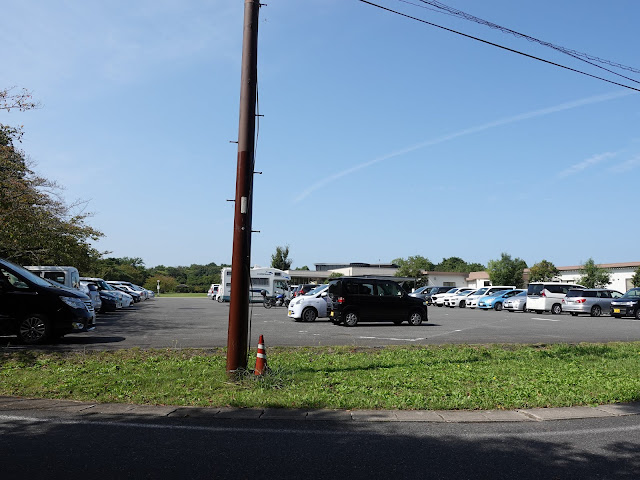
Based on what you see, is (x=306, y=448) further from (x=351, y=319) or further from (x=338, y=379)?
(x=351, y=319)

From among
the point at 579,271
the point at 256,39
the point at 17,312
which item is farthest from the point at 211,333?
the point at 579,271

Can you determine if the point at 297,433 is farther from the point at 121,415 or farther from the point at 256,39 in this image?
the point at 256,39

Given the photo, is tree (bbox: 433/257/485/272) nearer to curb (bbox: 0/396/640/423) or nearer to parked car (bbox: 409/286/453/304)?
parked car (bbox: 409/286/453/304)

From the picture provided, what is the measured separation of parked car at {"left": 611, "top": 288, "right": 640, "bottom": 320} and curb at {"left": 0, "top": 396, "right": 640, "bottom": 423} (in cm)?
2423

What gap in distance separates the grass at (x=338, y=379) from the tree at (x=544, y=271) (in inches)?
2364

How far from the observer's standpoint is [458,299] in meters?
40.2

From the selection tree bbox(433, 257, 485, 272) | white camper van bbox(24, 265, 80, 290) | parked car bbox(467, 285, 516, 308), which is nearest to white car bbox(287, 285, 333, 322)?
white camper van bbox(24, 265, 80, 290)

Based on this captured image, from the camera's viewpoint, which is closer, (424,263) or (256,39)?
(256,39)

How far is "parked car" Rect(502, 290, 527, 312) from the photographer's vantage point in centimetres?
3222

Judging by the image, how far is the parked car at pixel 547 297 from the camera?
29.6m

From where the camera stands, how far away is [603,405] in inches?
260

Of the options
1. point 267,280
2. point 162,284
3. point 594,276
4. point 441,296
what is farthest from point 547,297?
point 162,284

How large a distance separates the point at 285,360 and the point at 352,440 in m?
4.28

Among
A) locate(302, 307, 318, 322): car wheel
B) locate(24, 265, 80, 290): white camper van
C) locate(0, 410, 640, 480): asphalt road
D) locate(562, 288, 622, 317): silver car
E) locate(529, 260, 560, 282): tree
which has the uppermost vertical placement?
locate(529, 260, 560, 282): tree
